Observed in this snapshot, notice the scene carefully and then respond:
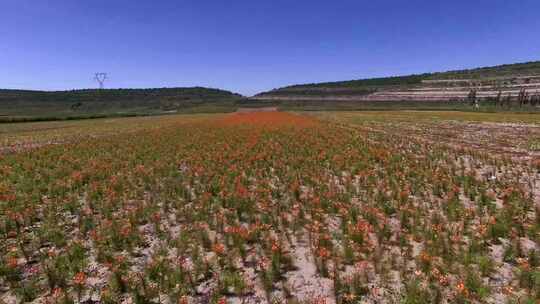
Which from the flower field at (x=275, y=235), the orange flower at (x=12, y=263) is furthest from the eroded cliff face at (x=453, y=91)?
the orange flower at (x=12, y=263)

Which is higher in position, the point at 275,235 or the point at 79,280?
the point at 79,280

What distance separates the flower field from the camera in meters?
4.71

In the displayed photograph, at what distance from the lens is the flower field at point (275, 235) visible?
15.5 ft

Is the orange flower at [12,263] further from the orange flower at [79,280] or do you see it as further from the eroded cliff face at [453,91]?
the eroded cliff face at [453,91]

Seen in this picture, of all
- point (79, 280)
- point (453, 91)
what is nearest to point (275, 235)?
point (79, 280)

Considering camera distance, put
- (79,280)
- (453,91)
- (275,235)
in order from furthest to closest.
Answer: (453,91)
(275,235)
(79,280)

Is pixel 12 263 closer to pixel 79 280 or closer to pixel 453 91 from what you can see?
pixel 79 280

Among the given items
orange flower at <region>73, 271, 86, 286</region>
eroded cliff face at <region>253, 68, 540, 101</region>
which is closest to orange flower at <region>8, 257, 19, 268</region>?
orange flower at <region>73, 271, 86, 286</region>

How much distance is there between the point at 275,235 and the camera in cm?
684

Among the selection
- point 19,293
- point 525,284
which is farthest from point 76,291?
point 525,284

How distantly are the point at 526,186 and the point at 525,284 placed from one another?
6.99 meters

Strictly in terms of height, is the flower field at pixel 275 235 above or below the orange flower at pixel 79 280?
below

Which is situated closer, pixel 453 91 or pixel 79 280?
pixel 79 280

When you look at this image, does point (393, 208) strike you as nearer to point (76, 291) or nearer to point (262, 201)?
point (262, 201)
